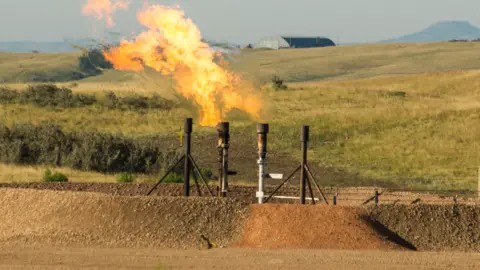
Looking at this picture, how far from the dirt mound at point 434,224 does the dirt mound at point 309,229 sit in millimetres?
780

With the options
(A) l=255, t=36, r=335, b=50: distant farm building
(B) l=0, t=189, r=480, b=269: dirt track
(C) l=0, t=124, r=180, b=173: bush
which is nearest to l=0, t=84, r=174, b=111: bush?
(C) l=0, t=124, r=180, b=173: bush

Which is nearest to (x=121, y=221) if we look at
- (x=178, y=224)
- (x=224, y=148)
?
(x=178, y=224)

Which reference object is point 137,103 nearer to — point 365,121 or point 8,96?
point 8,96

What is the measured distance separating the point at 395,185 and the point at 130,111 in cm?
2361

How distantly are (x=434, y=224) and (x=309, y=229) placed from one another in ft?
9.27

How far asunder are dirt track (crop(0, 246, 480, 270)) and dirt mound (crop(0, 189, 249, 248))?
2.42ft

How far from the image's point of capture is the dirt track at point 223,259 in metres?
17.7

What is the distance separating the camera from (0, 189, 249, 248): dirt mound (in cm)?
Result: 2033

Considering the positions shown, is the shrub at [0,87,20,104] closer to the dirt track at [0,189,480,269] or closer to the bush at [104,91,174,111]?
the bush at [104,91,174,111]

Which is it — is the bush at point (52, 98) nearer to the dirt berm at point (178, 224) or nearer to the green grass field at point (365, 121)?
the green grass field at point (365, 121)

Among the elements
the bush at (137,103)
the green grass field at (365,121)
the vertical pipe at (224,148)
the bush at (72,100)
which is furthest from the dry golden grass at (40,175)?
the bush at (137,103)

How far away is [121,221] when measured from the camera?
2088 cm

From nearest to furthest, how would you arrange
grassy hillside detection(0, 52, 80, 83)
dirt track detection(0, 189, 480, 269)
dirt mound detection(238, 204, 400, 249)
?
dirt track detection(0, 189, 480, 269) → dirt mound detection(238, 204, 400, 249) → grassy hillside detection(0, 52, 80, 83)

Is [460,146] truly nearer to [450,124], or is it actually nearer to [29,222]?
→ [450,124]
